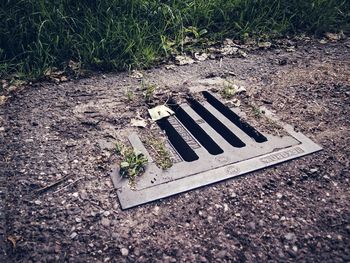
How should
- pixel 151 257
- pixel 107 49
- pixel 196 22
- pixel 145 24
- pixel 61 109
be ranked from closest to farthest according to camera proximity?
pixel 151 257 → pixel 61 109 → pixel 107 49 → pixel 145 24 → pixel 196 22

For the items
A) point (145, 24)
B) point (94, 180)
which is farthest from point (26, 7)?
point (94, 180)

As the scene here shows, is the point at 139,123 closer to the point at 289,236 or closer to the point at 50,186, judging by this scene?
Result: the point at 50,186

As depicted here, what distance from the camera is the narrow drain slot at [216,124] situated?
5.76ft

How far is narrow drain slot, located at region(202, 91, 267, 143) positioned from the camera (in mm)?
1740

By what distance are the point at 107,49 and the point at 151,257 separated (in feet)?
5.64

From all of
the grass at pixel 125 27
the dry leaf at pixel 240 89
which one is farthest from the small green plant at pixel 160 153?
the grass at pixel 125 27

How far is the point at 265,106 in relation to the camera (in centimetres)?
196

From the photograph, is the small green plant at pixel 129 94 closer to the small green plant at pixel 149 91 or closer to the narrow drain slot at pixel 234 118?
the small green plant at pixel 149 91

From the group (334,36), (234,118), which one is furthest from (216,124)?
(334,36)

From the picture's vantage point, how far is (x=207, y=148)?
5.88 feet

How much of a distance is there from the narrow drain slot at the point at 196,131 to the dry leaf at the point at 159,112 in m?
0.06

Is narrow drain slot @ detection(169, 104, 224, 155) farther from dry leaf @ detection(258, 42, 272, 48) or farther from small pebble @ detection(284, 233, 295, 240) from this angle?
dry leaf @ detection(258, 42, 272, 48)

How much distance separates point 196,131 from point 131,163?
0.50m

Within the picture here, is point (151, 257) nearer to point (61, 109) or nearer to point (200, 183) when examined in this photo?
point (200, 183)
